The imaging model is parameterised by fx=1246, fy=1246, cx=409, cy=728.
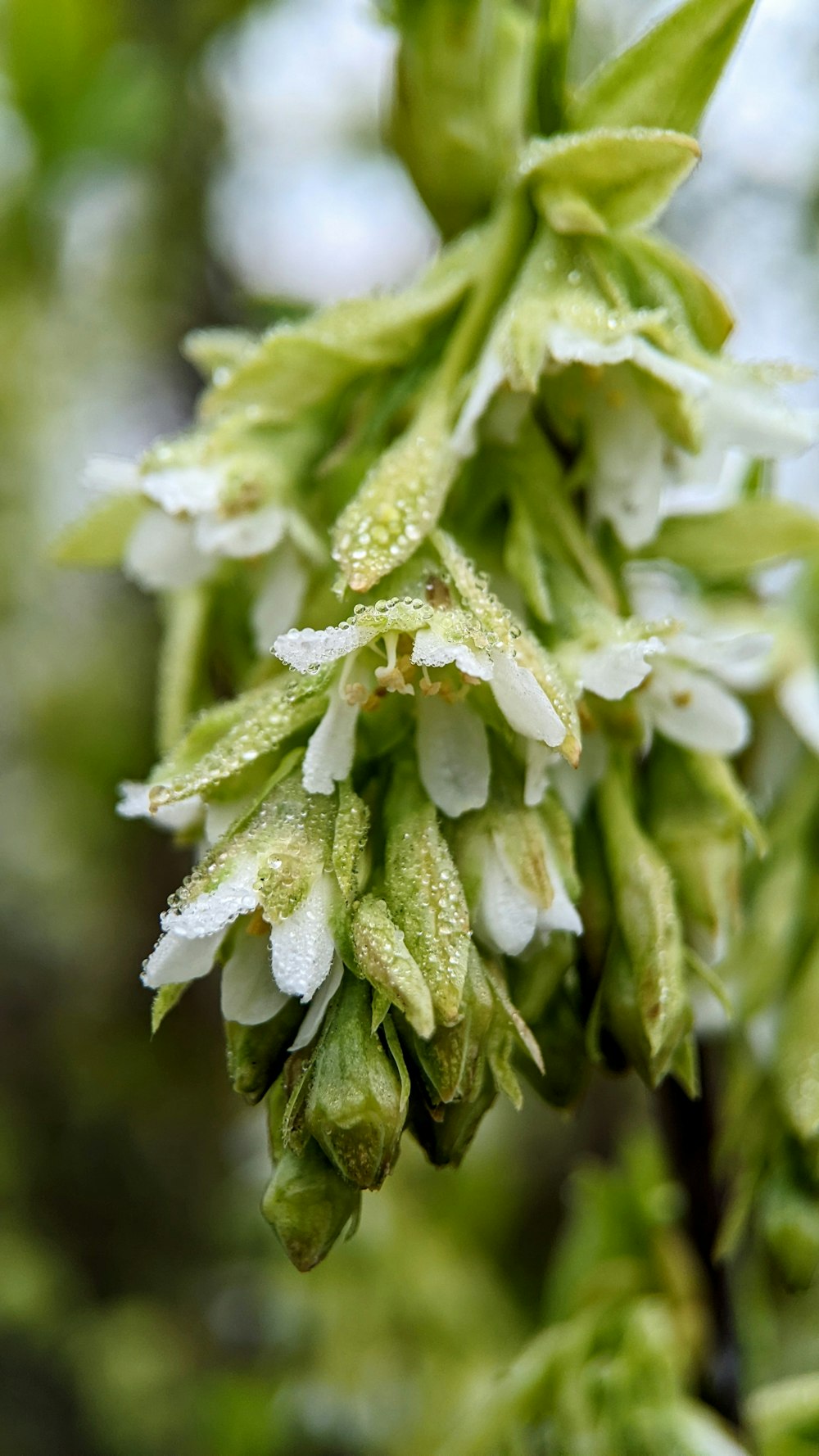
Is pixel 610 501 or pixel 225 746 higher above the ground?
pixel 225 746

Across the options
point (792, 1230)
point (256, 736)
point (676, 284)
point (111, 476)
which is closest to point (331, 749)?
point (256, 736)

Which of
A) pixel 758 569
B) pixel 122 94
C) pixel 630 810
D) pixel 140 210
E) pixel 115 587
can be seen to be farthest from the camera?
pixel 115 587

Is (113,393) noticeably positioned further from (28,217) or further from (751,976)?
(751,976)

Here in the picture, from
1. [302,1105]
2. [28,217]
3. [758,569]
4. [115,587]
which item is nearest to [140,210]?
[28,217]

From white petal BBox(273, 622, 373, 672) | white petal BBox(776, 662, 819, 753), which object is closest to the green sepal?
white petal BBox(273, 622, 373, 672)

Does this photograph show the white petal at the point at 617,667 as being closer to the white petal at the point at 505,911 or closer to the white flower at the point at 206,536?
the white petal at the point at 505,911

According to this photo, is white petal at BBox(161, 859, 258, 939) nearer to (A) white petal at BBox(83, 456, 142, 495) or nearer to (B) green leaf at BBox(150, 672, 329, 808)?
(B) green leaf at BBox(150, 672, 329, 808)
